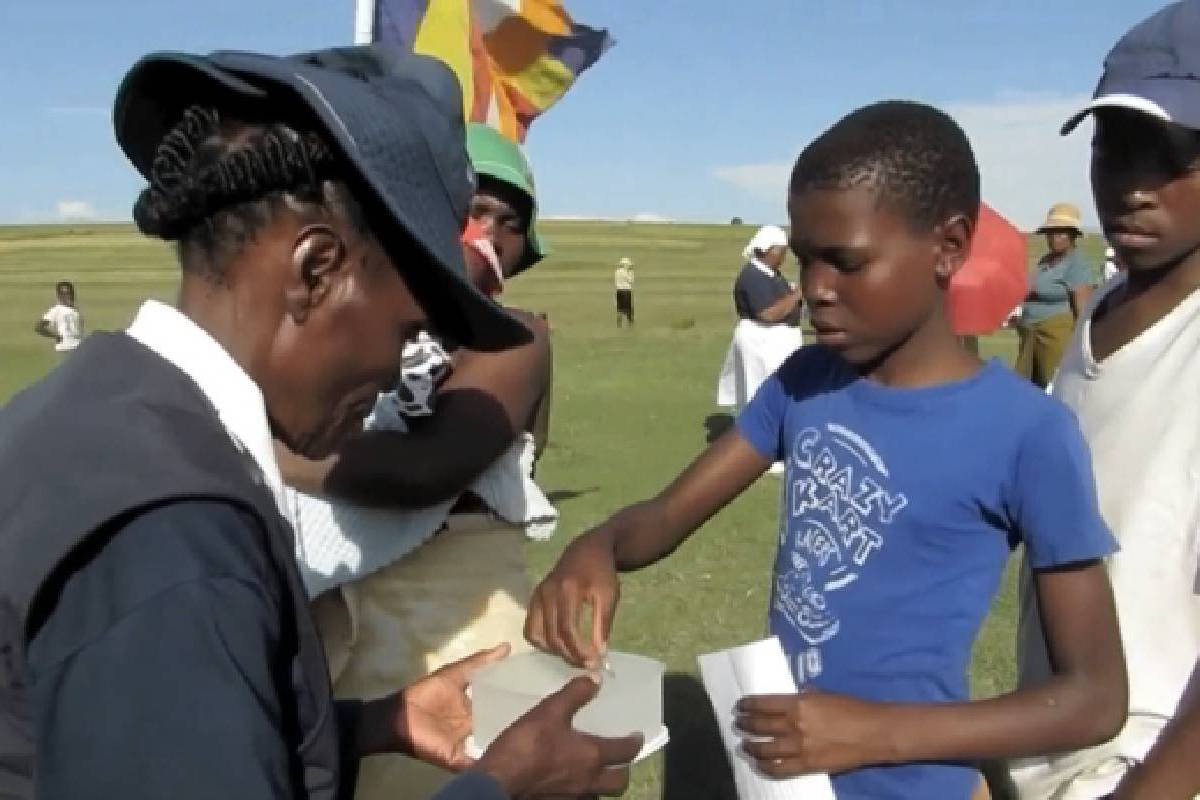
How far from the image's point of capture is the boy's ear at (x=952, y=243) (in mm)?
2129

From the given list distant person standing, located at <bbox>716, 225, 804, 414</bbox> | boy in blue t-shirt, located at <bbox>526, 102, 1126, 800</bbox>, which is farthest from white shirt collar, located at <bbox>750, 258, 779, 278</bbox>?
boy in blue t-shirt, located at <bbox>526, 102, 1126, 800</bbox>

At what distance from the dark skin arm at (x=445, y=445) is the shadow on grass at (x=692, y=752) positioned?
205 cm

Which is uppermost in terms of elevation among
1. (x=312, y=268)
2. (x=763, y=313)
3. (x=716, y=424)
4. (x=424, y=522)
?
(x=312, y=268)

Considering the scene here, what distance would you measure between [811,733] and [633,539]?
58 cm

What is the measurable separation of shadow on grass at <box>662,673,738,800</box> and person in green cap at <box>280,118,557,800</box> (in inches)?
72.5

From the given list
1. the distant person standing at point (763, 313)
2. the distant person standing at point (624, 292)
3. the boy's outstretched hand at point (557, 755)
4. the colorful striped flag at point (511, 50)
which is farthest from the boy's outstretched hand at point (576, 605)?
the distant person standing at point (624, 292)

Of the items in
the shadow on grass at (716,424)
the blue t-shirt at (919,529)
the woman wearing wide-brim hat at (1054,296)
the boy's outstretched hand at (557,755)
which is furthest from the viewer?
the shadow on grass at (716,424)

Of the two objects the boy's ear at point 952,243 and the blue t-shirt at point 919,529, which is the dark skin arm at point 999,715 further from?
the boy's ear at point 952,243

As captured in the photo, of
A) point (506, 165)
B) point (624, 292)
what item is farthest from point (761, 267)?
point (624, 292)

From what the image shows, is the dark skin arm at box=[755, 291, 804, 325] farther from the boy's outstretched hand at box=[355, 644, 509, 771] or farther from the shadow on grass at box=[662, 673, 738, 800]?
the boy's outstretched hand at box=[355, 644, 509, 771]

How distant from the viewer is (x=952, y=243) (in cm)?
215

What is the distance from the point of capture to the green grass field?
5582mm

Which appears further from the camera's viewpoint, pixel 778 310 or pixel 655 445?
Result: pixel 655 445

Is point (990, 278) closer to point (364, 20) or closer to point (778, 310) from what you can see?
point (364, 20)
